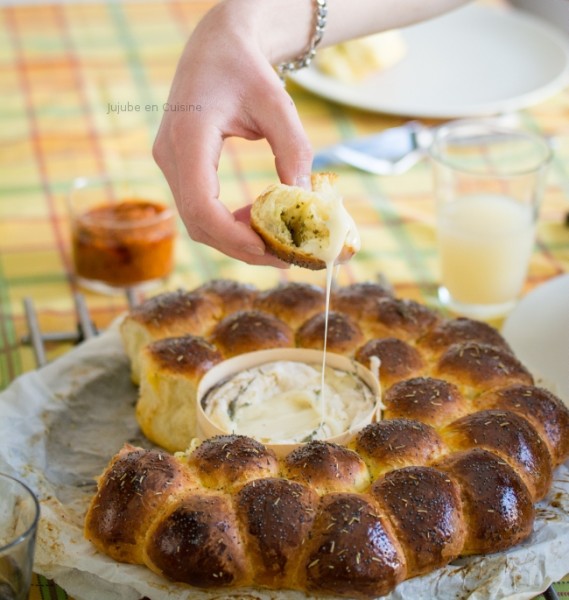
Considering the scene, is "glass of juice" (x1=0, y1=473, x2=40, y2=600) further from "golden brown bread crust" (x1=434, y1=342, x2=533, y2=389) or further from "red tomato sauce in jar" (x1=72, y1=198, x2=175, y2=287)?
"red tomato sauce in jar" (x1=72, y1=198, x2=175, y2=287)

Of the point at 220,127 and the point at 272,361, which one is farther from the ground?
the point at 220,127

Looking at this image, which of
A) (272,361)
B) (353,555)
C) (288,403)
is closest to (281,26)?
(272,361)

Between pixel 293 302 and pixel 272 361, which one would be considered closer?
pixel 272 361

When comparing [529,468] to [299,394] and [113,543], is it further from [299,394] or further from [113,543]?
[113,543]

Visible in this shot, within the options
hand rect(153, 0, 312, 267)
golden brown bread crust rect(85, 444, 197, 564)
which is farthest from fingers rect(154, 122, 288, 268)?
golden brown bread crust rect(85, 444, 197, 564)

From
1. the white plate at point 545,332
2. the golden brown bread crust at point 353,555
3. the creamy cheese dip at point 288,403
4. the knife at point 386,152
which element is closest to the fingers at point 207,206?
the creamy cheese dip at point 288,403

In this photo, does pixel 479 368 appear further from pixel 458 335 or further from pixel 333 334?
pixel 333 334
